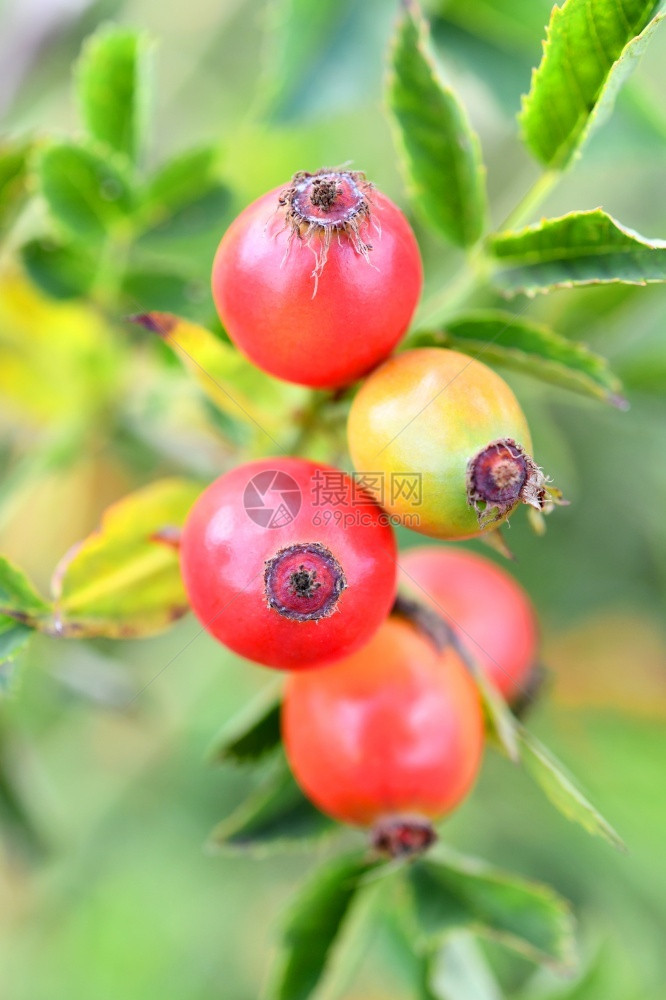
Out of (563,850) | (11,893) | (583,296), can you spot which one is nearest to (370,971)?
(563,850)

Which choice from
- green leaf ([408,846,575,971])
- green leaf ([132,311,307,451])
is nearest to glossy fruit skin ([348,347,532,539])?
green leaf ([132,311,307,451])

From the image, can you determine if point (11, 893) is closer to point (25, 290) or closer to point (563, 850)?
point (563, 850)

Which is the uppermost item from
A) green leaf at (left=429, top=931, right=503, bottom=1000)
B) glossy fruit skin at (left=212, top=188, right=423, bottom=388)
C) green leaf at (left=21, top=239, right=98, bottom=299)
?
glossy fruit skin at (left=212, top=188, right=423, bottom=388)

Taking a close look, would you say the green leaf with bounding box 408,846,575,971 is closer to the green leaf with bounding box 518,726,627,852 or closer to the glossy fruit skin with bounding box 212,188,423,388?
the green leaf with bounding box 518,726,627,852

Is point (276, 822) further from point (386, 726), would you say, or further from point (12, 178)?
point (12, 178)

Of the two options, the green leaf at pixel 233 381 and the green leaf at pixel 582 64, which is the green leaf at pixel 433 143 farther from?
the green leaf at pixel 233 381

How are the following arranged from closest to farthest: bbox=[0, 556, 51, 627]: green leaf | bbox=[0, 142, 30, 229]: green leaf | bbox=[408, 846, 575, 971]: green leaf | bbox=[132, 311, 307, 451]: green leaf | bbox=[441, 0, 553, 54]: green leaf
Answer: bbox=[0, 556, 51, 627]: green leaf
bbox=[132, 311, 307, 451]: green leaf
bbox=[408, 846, 575, 971]: green leaf
bbox=[0, 142, 30, 229]: green leaf
bbox=[441, 0, 553, 54]: green leaf
